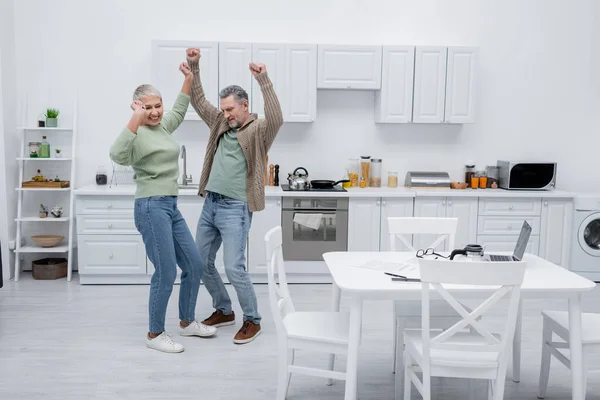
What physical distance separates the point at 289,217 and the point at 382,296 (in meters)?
2.73

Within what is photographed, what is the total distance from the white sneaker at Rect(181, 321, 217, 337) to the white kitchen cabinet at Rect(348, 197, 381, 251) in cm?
178

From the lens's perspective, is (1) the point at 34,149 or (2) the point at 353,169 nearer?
(1) the point at 34,149

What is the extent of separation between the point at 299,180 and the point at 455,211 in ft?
4.54

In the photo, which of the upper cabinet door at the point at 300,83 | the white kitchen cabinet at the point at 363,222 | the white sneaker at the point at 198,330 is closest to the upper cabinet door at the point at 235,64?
the upper cabinet door at the point at 300,83

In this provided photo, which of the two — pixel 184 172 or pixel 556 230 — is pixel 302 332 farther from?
pixel 556 230

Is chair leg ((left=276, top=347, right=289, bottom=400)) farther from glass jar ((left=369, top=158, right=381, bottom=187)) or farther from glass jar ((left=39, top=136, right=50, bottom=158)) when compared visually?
glass jar ((left=39, top=136, right=50, bottom=158))

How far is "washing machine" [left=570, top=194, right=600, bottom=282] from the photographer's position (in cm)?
546

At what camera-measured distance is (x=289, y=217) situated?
208 inches

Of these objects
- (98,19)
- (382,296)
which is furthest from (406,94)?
(382,296)

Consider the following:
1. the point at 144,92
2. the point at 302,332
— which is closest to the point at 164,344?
the point at 302,332

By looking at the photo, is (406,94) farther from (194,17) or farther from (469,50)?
(194,17)

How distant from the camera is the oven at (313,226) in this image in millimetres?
5281

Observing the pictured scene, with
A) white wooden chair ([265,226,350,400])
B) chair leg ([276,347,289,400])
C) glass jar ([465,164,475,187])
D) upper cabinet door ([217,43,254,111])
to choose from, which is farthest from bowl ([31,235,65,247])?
glass jar ([465,164,475,187])

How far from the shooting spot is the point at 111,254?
5.21 metres
